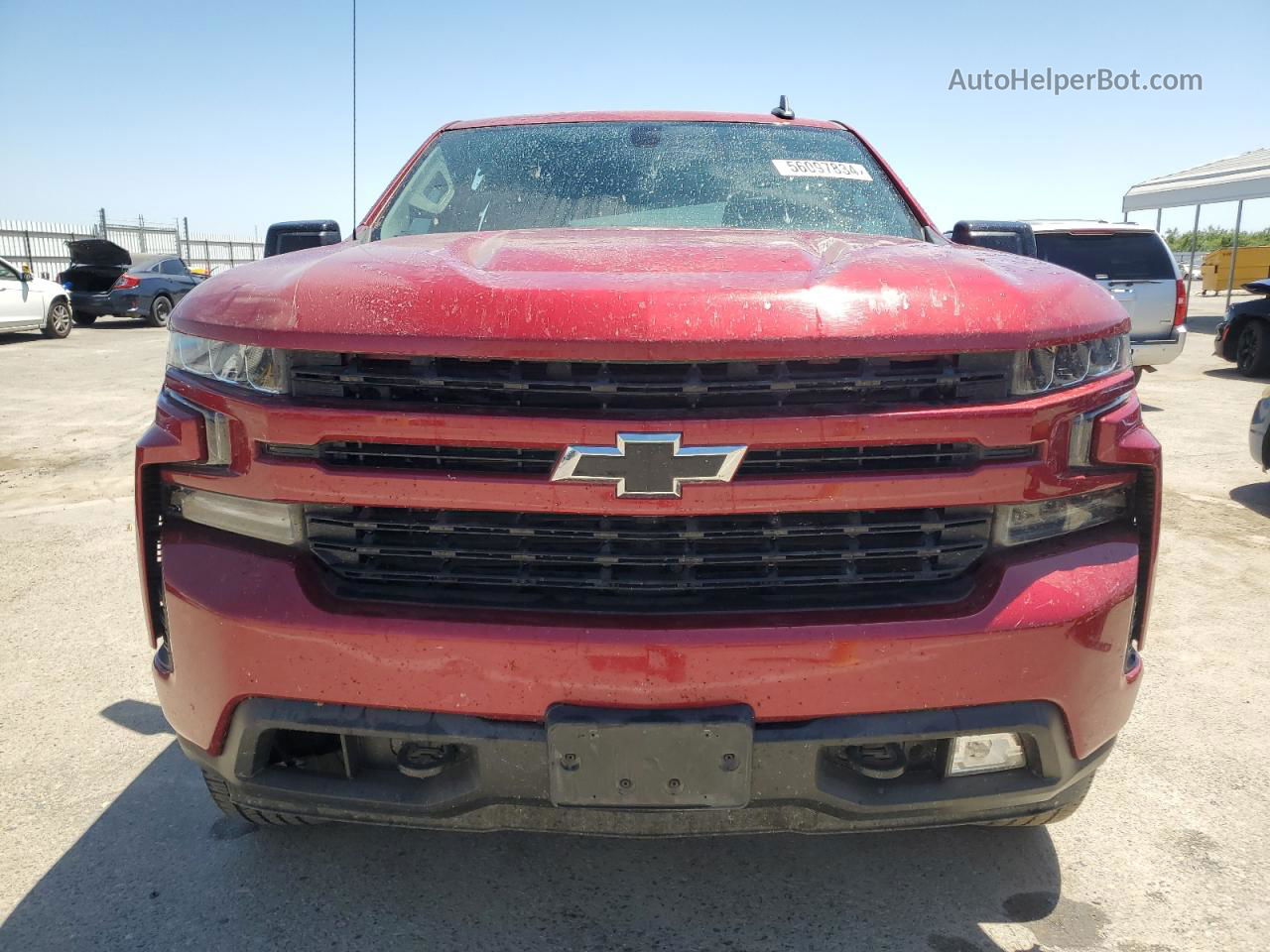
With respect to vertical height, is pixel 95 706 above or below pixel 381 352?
below

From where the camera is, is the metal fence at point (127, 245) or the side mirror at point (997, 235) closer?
the side mirror at point (997, 235)

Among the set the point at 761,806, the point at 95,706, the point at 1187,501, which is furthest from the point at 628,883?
the point at 1187,501

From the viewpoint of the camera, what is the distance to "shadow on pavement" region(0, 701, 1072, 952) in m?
2.16

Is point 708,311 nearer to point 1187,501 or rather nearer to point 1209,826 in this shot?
point 1209,826

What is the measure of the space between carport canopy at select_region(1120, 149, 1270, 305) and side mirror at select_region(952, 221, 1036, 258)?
19183mm

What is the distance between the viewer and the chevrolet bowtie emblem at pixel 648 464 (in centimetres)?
170

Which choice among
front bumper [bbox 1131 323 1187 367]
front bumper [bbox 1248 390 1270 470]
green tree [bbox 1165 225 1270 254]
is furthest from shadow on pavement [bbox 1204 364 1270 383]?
green tree [bbox 1165 225 1270 254]

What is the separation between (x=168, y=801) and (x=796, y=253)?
2.21 meters

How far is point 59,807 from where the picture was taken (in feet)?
8.75

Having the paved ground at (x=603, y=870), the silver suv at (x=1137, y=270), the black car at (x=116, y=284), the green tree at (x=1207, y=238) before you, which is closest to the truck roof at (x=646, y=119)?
the paved ground at (x=603, y=870)

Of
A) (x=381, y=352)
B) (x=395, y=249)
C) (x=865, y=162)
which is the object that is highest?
(x=865, y=162)

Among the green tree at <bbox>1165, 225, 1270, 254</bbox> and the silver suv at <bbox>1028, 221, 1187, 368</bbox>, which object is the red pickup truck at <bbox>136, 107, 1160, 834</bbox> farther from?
the green tree at <bbox>1165, 225, 1270, 254</bbox>

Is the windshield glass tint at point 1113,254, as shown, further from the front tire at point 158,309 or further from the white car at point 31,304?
the front tire at point 158,309

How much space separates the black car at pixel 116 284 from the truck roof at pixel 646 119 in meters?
18.2
